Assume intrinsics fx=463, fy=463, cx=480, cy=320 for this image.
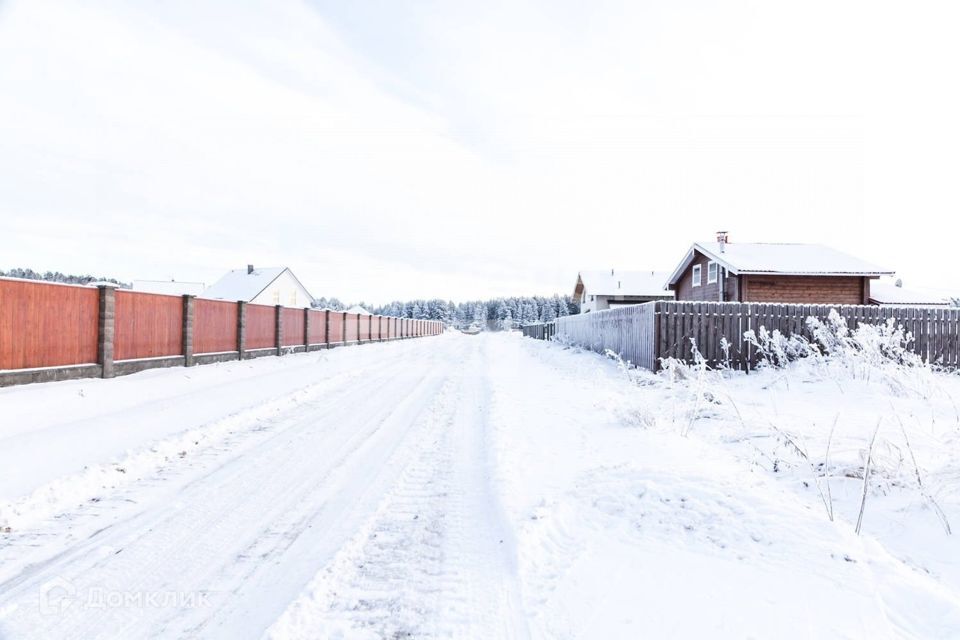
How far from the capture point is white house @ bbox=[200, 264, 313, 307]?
43.5m

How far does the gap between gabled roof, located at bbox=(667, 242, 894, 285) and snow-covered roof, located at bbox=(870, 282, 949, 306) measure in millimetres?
3392

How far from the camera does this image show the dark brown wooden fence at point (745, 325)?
11727 millimetres

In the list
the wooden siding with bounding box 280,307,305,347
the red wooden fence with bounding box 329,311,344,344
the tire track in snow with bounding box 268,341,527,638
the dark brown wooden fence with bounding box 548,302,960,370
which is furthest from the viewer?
the red wooden fence with bounding box 329,311,344,344

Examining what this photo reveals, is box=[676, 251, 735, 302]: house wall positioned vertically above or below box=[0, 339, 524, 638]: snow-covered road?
above

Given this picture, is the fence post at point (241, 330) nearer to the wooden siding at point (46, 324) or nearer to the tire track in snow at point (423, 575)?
the wooden siding at point (46, 324)

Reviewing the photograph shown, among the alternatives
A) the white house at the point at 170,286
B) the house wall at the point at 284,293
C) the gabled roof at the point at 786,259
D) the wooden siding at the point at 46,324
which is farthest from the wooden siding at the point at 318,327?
the white house at the point at 170,286

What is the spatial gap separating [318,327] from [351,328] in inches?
242

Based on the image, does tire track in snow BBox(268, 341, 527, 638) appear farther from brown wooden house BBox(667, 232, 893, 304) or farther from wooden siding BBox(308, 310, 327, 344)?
wooden siding BBox(308, 310, 327, 344)

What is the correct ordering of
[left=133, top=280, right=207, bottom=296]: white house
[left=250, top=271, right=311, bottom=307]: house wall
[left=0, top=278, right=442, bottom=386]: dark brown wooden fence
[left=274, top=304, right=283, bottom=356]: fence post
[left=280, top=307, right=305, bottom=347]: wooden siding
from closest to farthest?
[left=0, top=278, right=442, bottom=386]: dark brown wooden fence → [left=274, top=304, right=283, bottom=356]: fence post → [left=280, top=307, right=305, bottom=347]: wooden siding → [left=250, top=271, right=311, bottom=307]: house wall → [left=133, top=280, right=207, bottom=296]: white house

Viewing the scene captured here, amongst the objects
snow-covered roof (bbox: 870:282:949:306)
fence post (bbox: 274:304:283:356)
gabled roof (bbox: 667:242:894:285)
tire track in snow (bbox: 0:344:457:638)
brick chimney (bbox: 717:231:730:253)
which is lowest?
tire track in snow (bbox: 0:344:457:638)

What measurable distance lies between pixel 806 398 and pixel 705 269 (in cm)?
1815

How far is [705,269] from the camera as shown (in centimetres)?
2461

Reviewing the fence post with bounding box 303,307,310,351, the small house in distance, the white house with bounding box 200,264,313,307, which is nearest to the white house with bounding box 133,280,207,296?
the white house with bounding box 200,264,313,307

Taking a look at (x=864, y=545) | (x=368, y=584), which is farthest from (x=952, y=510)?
(x=368, y=584)
